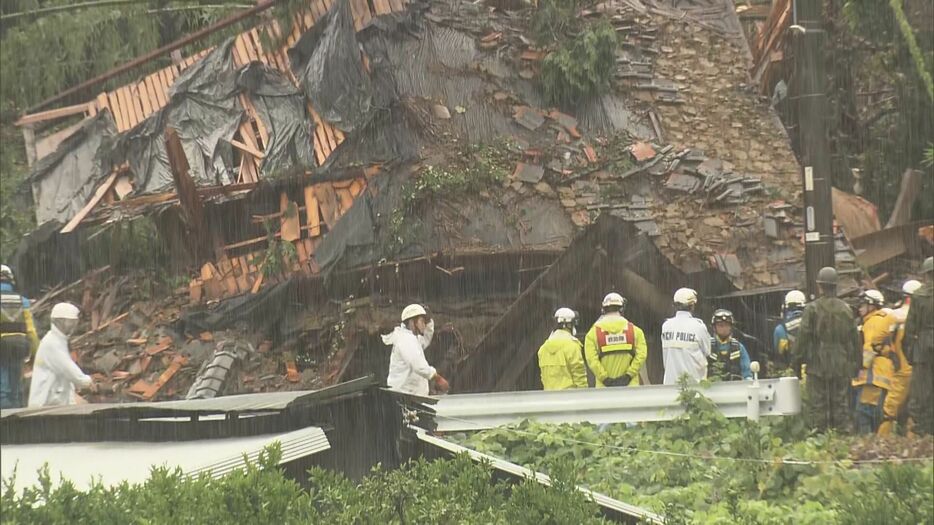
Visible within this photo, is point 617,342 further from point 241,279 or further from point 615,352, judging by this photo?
point 241,279

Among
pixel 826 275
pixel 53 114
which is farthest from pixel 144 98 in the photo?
pixel 826 275

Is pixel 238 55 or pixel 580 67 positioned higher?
pixel 238 55

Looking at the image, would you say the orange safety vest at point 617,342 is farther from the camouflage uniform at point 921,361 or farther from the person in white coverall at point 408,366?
the camouflage uniform at point 921,361

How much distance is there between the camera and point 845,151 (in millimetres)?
10648

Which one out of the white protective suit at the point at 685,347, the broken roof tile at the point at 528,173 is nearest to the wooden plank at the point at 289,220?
the broken roof tile at the point at 528,173

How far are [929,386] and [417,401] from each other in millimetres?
3696

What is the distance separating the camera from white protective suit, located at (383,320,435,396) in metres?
7.85

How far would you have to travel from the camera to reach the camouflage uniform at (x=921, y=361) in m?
7.81

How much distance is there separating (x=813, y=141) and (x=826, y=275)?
0.89 meters

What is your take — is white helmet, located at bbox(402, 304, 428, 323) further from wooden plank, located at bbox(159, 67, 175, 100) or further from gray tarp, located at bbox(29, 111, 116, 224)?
gray tarp, located at bbox(29, 111, 116, 224)

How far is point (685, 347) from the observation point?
8.02 meters

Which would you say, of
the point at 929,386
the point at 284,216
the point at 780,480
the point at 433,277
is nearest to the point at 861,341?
the point at 929,386

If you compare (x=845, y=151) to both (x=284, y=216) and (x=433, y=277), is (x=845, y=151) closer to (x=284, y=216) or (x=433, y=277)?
(x=433, y=277)

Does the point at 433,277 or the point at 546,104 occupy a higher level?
the point at 546,104
